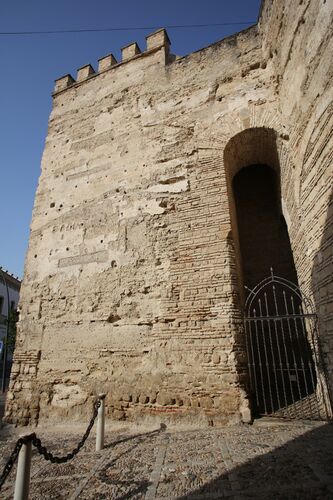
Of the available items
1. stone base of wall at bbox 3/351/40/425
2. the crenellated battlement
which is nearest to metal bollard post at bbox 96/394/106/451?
stone base of wall at bbox 3/351/40/425

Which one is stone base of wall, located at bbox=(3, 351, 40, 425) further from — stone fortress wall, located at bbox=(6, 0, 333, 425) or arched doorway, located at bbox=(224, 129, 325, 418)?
arched doorway, located at bbox=(224, 129, 325, 418)

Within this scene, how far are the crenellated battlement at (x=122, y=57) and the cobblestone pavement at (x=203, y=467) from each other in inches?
290

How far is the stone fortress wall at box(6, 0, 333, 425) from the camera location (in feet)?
12.8

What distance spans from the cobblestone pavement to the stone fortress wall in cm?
59

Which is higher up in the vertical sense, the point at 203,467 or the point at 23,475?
the point at 23,475

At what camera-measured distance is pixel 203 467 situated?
101 inches

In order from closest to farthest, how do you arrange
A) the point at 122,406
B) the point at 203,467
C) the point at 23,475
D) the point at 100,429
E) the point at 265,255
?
the point at 23,475 < the point at 203,467 < the point at 100,429 < the point at 122,406 < the point at 265,255

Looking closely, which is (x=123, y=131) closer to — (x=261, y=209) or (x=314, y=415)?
(x=261, y=209)

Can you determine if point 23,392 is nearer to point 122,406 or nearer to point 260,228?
point 122,406

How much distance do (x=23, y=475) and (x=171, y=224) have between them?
3.77 metres

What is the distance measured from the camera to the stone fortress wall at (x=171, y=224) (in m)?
3.90

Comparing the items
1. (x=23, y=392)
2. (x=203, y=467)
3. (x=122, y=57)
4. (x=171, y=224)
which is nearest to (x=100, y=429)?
(x=203, y=467)

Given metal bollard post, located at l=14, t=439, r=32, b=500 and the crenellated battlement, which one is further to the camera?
the crenellated battlement

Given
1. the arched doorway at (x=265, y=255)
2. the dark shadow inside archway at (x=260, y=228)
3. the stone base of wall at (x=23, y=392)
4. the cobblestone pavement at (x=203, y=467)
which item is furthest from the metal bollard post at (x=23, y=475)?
the dark shadow inside archway at (x=260, y=228)
